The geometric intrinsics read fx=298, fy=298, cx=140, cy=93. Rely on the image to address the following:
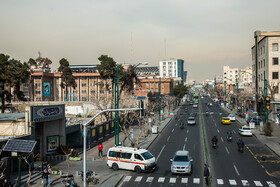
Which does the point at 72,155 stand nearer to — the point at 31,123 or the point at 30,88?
the point at 31,123

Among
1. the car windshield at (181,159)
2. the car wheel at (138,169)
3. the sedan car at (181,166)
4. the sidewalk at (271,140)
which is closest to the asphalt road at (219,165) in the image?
the car wheel at (138,169)

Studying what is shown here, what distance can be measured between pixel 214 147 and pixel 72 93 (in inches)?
3223

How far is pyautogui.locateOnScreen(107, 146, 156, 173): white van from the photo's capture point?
24.7m

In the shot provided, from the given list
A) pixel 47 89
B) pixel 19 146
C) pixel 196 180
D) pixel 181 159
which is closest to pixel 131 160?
pixel 181 159

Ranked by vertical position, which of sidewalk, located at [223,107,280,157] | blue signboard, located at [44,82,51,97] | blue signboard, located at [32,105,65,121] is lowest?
sidewalk, located at [223,107,280,157]

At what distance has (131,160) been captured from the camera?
82.7 feet

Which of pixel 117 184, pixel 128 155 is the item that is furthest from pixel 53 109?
pixel 117 184

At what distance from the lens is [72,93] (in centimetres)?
10981

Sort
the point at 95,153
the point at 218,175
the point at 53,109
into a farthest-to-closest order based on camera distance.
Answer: the point at 95,153
the point at 53,109
the point at 218,175

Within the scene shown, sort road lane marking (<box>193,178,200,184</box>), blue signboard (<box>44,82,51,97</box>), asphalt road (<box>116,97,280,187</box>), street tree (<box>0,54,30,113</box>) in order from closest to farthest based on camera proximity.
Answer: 1. road lane marking (<box>193,178,200,184</box>)
2. asphalt road (<box>116,97,280,187</box>)
3. street tree (<box>0,54,30,113</box>)
4. blue signboard (<box>44,82,51,97</box>)

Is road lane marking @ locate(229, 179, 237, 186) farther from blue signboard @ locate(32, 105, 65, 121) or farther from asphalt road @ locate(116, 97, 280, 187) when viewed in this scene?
blue signboard @ locate(32, 105, 65, 121)

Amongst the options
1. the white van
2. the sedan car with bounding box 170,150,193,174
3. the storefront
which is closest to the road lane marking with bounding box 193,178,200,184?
the sedan car with bounding box 170,150,193,174

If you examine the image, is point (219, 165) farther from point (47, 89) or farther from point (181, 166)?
point (47, 89)

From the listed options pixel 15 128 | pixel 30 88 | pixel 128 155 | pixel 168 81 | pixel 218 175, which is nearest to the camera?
pixel 218 175
